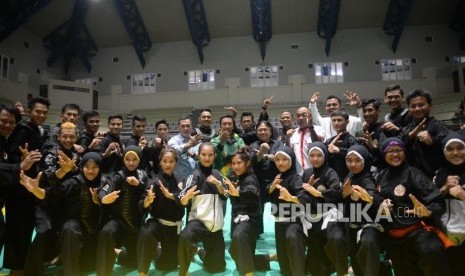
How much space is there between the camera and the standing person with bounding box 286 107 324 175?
5.61m

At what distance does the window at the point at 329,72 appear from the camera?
20469 millimetres

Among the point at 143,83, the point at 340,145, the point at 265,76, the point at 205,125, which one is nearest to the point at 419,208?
the point at 340,145

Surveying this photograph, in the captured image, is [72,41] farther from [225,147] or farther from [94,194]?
[94,194]

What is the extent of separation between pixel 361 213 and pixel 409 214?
0.52 m

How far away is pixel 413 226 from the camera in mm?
3486

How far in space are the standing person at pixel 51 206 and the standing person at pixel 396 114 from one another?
4.56m

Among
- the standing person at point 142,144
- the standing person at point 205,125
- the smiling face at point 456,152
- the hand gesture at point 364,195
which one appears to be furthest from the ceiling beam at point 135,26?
the smiling face at point 456,152

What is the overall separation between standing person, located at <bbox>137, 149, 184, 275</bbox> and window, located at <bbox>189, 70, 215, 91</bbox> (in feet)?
57.8

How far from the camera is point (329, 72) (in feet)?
67.5

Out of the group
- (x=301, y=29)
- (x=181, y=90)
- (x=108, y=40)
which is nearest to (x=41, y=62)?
(x=108, y=40)

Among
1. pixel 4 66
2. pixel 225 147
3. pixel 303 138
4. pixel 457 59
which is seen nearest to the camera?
pixel 303 138

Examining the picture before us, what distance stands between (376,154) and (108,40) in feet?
71.9

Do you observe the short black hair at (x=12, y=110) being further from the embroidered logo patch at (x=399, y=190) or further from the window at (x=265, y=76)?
the window at (x=265, y=76)

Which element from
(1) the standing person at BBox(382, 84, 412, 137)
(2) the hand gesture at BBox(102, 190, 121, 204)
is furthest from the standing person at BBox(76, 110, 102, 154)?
(1) the standing person at BBox(382, 84, 412, 137)
